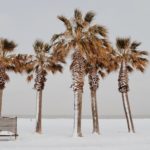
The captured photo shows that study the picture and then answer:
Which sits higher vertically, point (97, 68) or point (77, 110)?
point (97, 68)

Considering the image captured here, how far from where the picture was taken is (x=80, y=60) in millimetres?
29656

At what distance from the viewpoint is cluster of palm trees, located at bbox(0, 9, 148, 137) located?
2903 centimetres

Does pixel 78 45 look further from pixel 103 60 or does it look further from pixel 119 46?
pixel 119 46

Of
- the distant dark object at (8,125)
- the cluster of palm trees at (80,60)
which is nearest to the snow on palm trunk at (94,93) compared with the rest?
the cluster of palm trees at (80,60)

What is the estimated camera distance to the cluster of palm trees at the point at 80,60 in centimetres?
2903

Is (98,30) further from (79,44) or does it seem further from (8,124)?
(8,124)

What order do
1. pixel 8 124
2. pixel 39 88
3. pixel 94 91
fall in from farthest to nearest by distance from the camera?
pixel 39 88, pixel 94 91, pixel 8 124

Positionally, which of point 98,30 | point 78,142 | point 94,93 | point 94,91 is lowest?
point 78,142

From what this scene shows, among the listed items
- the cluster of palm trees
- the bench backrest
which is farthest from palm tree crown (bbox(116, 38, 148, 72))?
the bench backrest

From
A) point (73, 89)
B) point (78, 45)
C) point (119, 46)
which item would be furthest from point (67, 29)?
point (119, 46)

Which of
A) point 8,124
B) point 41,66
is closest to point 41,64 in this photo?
point 41,66

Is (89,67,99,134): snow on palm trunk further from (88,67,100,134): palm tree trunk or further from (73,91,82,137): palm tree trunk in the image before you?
(73,91,82,137): palm tree trunk

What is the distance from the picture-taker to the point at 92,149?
52.3 feet

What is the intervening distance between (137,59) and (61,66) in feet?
25.3
